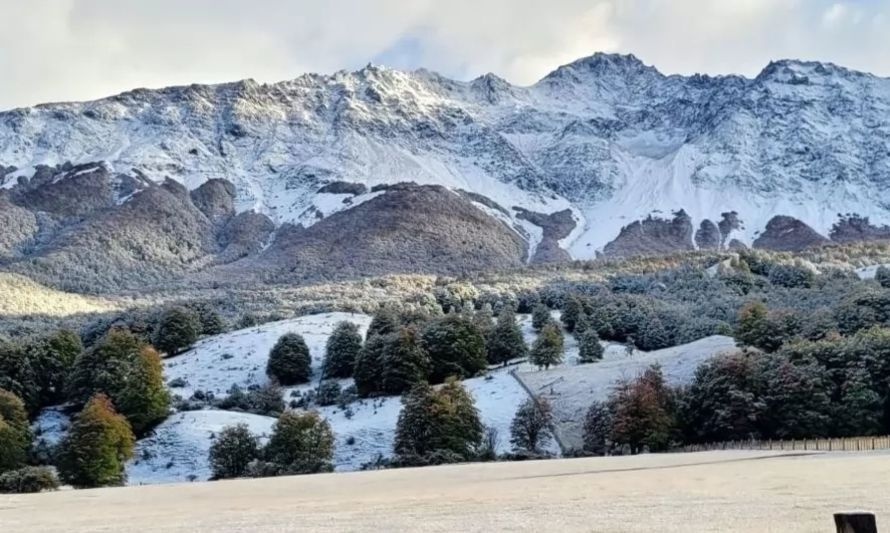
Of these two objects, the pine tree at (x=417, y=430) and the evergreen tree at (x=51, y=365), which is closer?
the pine tree at (x=417, y=430)

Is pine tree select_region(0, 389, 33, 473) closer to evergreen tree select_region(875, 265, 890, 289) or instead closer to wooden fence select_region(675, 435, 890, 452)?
wooden fence select_region(675, 435, 890, 452)

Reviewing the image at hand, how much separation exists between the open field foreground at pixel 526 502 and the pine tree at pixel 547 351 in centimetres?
5570

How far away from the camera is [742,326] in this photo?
108188 mm

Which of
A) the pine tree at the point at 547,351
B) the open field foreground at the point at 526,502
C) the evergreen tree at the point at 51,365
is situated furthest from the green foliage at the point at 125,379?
the pine tree at the point at 547,351

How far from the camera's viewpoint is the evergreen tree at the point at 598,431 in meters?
84.6

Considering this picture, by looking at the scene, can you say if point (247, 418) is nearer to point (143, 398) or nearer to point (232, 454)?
point (143, 398)

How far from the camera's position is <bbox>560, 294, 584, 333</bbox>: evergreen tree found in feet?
469

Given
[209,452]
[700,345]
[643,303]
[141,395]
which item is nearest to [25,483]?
[209,452]

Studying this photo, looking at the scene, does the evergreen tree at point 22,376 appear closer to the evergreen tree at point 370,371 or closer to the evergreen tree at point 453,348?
the evergreen tree at point 370,371

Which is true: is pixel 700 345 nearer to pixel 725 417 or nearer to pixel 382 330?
pixel 725 417

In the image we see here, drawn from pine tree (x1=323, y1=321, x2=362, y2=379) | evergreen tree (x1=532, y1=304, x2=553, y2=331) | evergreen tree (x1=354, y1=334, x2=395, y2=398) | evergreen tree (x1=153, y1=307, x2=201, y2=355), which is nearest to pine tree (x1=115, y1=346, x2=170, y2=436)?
evergreen tree (x1=354, y1=334, x2=395, y2=398)

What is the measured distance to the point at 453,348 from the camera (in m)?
115

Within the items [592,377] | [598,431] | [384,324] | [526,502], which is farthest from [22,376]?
[526,502]

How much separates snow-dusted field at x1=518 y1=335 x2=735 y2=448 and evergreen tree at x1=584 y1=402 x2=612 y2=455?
3343 mm
